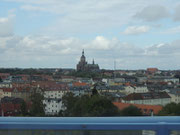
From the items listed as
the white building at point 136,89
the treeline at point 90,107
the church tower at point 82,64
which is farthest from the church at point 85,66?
the treeline at point 90,107

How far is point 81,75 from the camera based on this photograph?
111562 mm

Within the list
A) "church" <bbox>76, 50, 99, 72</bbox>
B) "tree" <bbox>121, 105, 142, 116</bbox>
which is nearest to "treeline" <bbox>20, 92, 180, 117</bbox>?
"tree" <bbox>121, 105, 142, 116</bbox>

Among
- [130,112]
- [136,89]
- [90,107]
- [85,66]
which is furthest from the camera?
[85,66]
